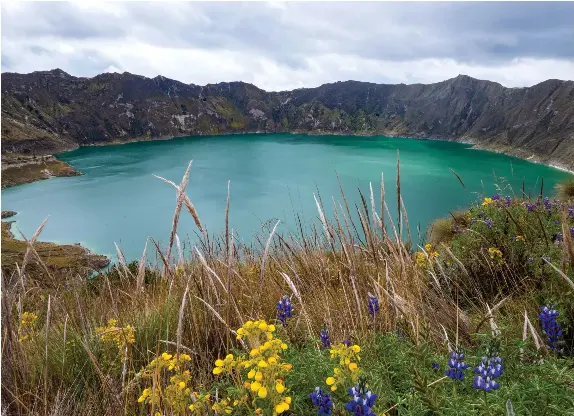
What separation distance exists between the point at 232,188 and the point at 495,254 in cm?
5122

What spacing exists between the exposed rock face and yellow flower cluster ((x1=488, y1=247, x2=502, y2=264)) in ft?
272

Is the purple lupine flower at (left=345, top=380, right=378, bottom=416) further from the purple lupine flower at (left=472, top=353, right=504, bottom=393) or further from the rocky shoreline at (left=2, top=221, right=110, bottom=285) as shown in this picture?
the rocky shoreline at (left=2, top=221, right=110, bottom=285)

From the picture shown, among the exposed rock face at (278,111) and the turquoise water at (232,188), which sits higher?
the exposed rock face at (278,111)

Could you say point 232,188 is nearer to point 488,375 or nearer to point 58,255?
point 58,255

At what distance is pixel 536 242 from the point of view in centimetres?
341

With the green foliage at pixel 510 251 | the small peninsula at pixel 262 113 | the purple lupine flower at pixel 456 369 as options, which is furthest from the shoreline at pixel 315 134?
the purple lupine flower at pixel 456 369

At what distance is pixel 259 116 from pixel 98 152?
76375 mm

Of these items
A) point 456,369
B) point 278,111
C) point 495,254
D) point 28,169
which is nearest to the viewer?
point 456,369

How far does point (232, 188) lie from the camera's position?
2122 inches

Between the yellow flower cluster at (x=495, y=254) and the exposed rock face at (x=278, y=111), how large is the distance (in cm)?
8305

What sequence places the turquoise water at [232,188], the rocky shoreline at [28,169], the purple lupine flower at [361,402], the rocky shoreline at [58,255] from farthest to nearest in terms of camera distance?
the rocky shoreline at [28,169]
the turquoise water at [232,188]
the rocky shoreline at [58,255]
the purple lupine flower at [361,402]

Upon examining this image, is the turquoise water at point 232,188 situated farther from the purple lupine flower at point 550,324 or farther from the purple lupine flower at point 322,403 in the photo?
the purple lupine flower at point 322,403

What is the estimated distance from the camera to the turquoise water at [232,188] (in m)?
37.3

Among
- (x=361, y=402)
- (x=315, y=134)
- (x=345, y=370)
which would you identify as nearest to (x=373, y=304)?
(x=345, y=370)
